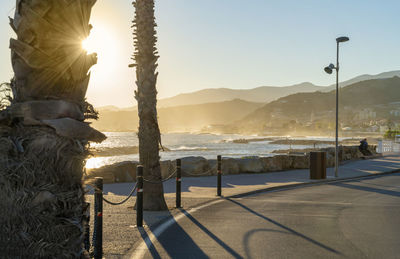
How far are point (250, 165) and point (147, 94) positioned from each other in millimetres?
12277

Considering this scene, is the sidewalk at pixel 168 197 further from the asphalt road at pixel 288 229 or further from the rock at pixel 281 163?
the rock at pixel 281 163

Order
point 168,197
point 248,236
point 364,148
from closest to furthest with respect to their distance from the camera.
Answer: point 248,236
point 168,197
point 364,148

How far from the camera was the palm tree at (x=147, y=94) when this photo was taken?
36.2ft

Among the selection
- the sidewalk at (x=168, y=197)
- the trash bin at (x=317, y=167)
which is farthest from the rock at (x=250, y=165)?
the trash bin at (x=317, y=167)

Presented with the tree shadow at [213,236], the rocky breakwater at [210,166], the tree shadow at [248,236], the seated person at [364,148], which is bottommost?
the tree shadow at [213,236]

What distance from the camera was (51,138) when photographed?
4.52 m

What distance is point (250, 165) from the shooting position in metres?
22.4

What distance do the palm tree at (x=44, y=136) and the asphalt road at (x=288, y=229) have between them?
256 cm

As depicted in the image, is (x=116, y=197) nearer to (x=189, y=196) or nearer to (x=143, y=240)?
(x=189, y=196)

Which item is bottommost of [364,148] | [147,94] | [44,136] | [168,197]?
[168,197]

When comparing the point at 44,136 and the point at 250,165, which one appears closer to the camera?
the point at 44,136

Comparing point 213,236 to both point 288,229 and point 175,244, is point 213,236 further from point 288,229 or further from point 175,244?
point 288,229

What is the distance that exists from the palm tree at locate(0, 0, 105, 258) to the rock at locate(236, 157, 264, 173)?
17.8m

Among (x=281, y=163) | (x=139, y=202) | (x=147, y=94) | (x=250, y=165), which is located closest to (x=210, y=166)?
(x=250, y=165)
